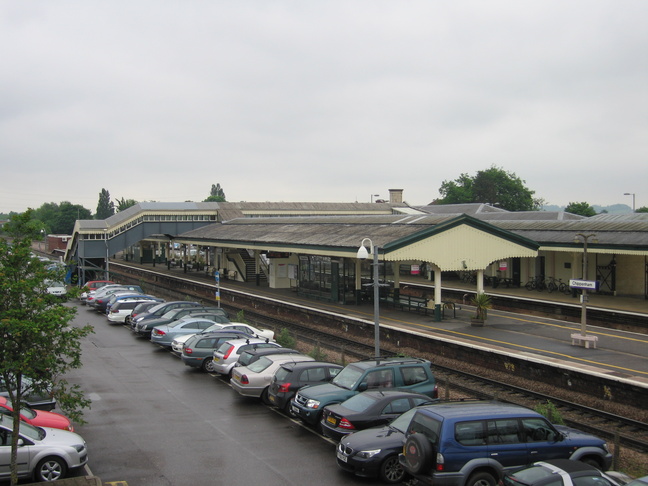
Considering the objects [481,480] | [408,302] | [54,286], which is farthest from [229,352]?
[408,302]

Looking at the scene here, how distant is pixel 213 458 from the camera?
40.7 feet

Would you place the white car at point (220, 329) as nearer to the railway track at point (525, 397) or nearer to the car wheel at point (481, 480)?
the railway track at point (525, 397)

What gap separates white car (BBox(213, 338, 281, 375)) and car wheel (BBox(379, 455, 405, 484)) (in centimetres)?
885

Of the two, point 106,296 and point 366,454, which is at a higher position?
point 366,454

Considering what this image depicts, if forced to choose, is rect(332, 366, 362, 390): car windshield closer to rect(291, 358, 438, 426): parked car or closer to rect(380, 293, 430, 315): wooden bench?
rect(291, 358, 438, 426): parked car

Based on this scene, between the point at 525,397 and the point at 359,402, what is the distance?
24.0 feet

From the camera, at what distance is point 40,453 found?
11008 millimetres

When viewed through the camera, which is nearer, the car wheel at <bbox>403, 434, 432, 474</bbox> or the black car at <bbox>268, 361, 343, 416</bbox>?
the car wheel at <bbox>403, 434, 432, 474</bbox>

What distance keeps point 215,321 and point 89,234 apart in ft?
92.5

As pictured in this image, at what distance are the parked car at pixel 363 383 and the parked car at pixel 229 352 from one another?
4.75m

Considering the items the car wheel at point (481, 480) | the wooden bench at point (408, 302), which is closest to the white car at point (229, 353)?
the car wheel at point (481, 480)

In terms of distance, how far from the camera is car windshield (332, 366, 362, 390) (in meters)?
14.7

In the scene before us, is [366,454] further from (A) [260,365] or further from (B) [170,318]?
(B) [170,318]

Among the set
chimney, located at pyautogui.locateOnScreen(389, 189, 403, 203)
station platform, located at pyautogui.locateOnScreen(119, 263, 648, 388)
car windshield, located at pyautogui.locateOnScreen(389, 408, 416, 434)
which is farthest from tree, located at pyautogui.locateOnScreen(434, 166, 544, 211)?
car windshield, located at pyautogui.locateOnScreen(389, 408, 416, 434)
